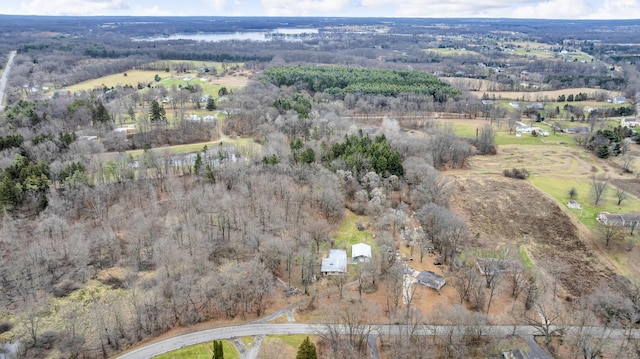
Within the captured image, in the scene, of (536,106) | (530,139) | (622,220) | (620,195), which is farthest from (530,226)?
(536,106)

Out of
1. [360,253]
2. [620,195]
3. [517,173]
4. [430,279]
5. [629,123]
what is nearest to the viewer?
[430,279]

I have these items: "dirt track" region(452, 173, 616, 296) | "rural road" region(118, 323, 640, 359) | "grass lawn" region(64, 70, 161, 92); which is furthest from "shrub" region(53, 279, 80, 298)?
"grass lawn" region(64, 70, 161, 92)

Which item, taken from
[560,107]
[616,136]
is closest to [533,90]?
[560,107]

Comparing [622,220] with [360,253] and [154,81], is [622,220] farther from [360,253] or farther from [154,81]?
[154,81]

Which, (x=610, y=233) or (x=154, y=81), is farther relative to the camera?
(x=154, y=81)

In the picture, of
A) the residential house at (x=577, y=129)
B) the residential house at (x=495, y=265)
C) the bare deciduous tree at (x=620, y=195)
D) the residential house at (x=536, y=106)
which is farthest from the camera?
the residential house at (x=536, y=106)

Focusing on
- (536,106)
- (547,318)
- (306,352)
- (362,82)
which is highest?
(362,82)

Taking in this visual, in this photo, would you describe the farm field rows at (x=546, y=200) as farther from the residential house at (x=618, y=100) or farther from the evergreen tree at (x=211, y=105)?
the evergreen tree at (x=211, y=105)

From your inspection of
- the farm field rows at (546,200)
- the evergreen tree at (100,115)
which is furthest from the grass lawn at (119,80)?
the farm field rows at (546,200)
